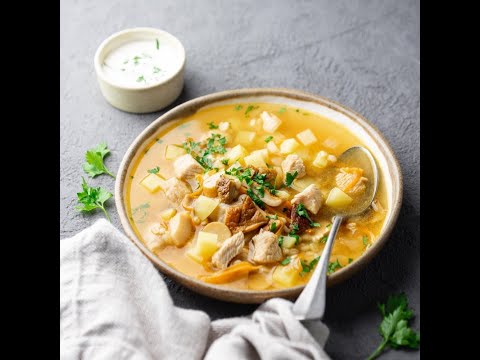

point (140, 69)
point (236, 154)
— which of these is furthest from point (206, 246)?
point (140, 69)

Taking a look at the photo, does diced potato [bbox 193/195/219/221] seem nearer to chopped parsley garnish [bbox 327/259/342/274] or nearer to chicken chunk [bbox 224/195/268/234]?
chicken chunk [bbox 224/195/268/234]

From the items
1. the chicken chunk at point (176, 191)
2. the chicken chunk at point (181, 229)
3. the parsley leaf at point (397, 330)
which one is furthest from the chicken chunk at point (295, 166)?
the parsley leaf at point (397, 330)

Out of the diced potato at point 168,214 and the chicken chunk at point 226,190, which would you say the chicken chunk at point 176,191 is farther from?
the chicken chunk at point 226,190

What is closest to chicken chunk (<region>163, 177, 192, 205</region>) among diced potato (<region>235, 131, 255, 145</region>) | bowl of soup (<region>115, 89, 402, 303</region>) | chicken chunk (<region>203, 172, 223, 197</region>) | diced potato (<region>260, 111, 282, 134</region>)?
bowl of soup (<region>115, 89, 402, 303</region>)

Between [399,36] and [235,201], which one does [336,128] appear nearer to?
[235,201]

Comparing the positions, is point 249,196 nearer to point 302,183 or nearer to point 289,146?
point 302,183

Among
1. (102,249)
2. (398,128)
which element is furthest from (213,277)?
(398,128)
